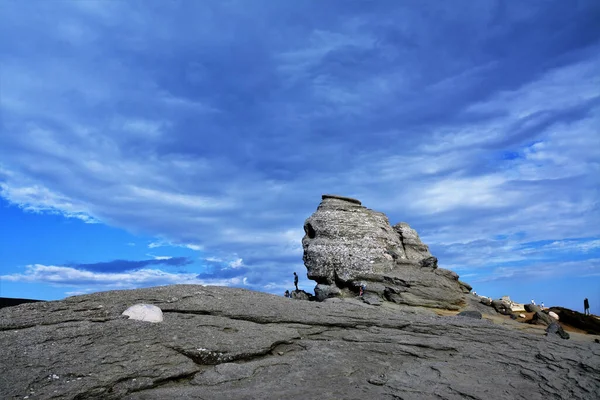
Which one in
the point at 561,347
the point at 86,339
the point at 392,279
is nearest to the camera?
the point at 86,339

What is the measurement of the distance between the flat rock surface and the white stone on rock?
236 mm

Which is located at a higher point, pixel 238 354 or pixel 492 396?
pixel 238 354

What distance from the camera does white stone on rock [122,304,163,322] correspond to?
368 inches

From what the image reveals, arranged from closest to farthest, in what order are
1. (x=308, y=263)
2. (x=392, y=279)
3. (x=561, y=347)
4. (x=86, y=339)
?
(x=86, y=339)
(x=561, y=347)
(x=392, y=279)
(x=308, y=263)

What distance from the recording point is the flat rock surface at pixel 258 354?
7.59m

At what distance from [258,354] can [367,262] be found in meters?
18.6

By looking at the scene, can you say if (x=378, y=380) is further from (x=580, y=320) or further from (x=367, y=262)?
(x=580, y=320)

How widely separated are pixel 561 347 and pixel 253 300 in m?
7.40

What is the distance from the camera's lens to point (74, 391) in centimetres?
722

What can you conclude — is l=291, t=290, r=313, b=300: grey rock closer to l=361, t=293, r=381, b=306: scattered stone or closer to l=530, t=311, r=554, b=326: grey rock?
l=361, t=293, r=381, b=306: scattered stone

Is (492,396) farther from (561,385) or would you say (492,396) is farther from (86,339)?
(86,339)

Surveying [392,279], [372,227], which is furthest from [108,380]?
[372,227]

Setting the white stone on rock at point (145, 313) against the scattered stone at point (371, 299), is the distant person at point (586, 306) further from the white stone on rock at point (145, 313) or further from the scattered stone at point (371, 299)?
the white stone on rock at point (145, 313)

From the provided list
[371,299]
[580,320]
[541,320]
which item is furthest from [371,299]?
[580,320]
